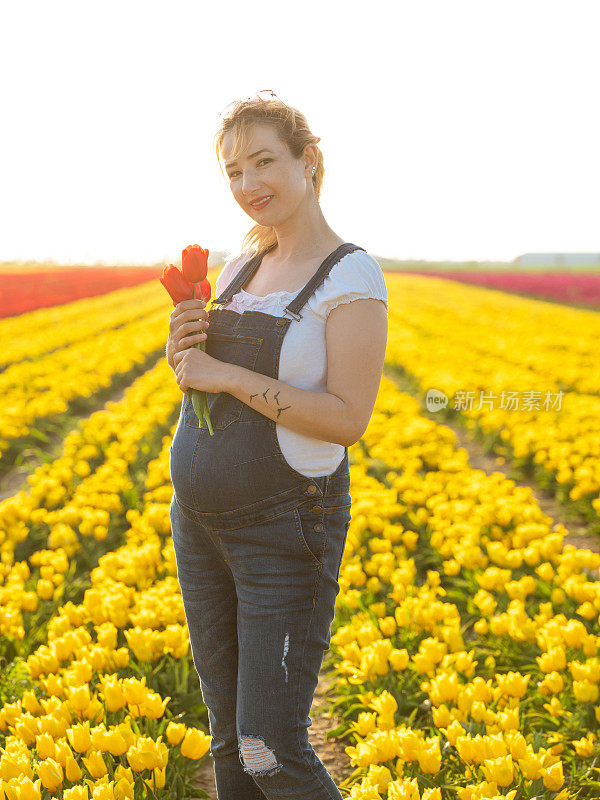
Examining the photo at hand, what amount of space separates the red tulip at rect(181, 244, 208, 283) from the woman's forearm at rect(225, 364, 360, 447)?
304mm

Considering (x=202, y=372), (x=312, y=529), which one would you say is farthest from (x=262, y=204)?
(x=312, y=529)

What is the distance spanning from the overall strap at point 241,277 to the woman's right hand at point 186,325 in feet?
0.36

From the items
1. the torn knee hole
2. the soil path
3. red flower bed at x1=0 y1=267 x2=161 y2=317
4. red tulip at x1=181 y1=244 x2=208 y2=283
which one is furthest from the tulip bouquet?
red flower bed at x1=0 y1=267 x2=161 y2=317

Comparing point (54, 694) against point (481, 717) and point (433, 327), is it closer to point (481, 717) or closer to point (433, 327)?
point (481, 717)

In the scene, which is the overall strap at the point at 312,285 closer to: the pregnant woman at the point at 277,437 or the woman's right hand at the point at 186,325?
the pregnant woman at the point at 277,437

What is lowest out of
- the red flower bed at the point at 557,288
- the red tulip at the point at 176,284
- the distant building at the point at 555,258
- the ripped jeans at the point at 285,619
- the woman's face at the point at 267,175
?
the ripped jeans at the point at 285,619

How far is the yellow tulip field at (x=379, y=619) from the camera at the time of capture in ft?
6.57

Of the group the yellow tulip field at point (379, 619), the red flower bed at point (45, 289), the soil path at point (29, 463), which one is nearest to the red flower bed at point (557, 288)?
the red flower bed at point (45, 289)

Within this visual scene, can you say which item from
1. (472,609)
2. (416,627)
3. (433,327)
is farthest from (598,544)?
(433,327)

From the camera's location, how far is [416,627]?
294cm

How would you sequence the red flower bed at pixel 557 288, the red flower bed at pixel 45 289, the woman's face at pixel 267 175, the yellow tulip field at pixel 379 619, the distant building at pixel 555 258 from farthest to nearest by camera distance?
the distant building at pixel 555 258, the red flower bed at pixel 557 288, the red flower bed at pixel 45 289, the yellow tulip field at pixel 379 619, the woman's face at pixel 267 175

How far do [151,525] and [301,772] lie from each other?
2.54m

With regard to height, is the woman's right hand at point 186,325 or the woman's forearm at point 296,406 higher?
the woman's right hand at point 186,325

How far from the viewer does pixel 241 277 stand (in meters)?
1.86
